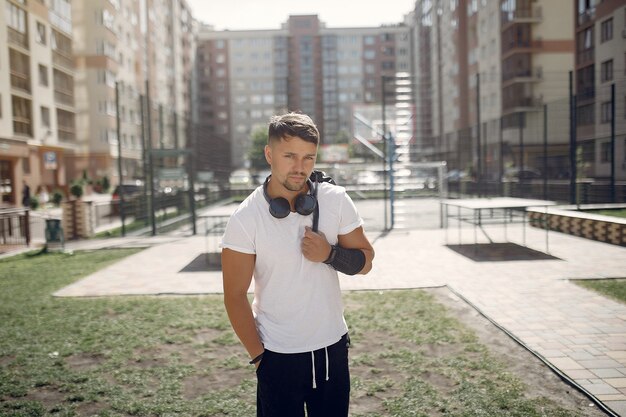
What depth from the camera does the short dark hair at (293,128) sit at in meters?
2.31

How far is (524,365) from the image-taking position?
4.62 metres

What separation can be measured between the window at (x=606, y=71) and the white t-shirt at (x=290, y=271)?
40.0 m

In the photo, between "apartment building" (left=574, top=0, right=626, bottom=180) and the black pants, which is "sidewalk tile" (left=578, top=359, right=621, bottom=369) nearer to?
the black pants

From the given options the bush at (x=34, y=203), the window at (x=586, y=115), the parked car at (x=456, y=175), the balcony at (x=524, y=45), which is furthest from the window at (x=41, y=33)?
the balcony at (x=524, y=45)

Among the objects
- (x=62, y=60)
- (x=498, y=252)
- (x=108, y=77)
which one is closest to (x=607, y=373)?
(x=498, y=252)

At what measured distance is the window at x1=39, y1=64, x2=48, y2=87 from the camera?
37.3m

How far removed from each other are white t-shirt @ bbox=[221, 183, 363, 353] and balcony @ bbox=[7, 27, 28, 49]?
36.2 m

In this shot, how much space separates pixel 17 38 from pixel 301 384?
37732 millimetres

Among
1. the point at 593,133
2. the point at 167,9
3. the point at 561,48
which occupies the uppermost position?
the point at 167,9

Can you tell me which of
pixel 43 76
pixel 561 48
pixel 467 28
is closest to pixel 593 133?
pixel 561 48

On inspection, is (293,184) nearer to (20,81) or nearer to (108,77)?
(20,81)

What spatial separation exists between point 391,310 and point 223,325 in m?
2.02

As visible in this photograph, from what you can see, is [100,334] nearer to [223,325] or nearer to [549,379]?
[223,325]

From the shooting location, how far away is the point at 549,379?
4305 millimetres
